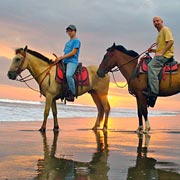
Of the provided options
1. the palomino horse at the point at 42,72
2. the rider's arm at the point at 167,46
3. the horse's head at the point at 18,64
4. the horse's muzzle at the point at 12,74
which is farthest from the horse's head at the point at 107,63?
the horse's muzzle at the point at 12,74

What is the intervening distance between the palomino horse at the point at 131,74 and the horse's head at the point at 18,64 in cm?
197

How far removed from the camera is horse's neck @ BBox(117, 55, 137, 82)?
1004 centimetres

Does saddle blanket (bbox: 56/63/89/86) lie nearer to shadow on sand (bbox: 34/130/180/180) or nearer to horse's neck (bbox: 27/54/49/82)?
horse's neck (bbox: 27/54/49/82)

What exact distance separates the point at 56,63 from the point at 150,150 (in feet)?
15.7

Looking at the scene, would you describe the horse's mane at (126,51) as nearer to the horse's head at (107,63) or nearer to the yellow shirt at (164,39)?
the horse's head at (107,63)

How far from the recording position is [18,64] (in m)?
10.3

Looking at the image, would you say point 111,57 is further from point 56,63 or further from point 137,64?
point 56,63

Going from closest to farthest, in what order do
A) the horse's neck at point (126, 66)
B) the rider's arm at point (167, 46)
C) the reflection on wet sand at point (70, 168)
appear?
the reflection on wet sand at point (70, 168) → the rider's arm at point (167, 46) → the horse's neck at point (126, 66)

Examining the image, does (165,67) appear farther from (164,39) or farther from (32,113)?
(32,113)

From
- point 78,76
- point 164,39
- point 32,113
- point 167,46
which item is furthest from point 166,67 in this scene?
point 32,113

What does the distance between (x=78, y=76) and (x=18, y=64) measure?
163 centimetres

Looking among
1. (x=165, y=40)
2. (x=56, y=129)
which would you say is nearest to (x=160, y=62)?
(x=165, y=40)

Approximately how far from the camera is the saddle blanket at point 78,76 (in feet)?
34.0

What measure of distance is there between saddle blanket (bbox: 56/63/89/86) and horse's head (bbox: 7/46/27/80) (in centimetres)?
90
